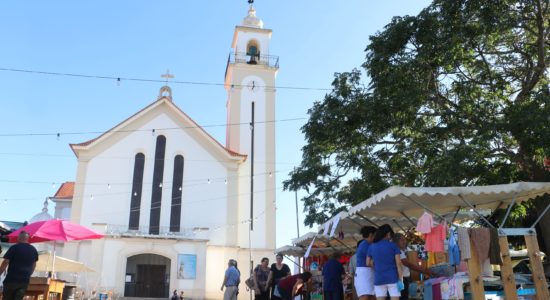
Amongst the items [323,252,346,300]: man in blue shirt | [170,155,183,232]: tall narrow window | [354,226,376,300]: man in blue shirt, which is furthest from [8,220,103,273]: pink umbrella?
[170,155,183,232]: tall narrow window

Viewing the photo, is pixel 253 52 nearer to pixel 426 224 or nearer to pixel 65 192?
pixel 65 192

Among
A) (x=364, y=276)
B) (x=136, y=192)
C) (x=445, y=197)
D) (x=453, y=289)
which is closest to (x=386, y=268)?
(x=364, y=276)

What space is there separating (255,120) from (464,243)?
23.0m

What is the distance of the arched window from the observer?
31.6m

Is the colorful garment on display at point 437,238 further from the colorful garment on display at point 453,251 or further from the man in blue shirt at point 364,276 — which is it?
the man in blue shirt at point 364,276

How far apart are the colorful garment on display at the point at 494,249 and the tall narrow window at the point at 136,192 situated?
69.6ft

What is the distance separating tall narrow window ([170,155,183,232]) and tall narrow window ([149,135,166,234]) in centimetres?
71

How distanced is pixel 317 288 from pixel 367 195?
3.36 m

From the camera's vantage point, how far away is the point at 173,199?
2638 centimetres

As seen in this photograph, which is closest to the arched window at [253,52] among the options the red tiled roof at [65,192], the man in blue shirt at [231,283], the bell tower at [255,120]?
the bell tower at [255,120]

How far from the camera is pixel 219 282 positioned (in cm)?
2562

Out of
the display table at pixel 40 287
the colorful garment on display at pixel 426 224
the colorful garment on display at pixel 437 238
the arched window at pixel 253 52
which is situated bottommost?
the display table at pixel 40 287

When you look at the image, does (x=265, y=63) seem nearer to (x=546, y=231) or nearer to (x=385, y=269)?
(x=546, y=231)

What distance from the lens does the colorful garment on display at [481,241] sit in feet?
22.6
